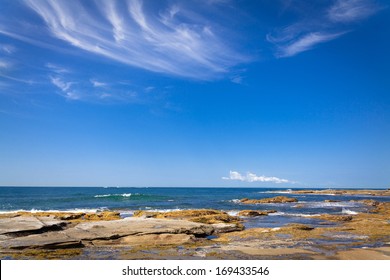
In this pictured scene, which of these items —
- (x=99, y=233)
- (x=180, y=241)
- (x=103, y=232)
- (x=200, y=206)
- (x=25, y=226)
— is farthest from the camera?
(x=200, y=206)

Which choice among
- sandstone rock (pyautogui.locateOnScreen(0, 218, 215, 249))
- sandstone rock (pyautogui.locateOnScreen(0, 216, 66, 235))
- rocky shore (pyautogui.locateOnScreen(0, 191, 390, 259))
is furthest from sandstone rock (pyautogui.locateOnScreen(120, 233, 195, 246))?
sandstone rock (pyautogui.locateOnScreen(0, 216, 66, 235))

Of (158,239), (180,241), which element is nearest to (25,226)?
(158,239)

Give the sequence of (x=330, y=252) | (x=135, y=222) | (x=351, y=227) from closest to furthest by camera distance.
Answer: (x=330, y=252)
(x=135, y=222)
(x=351, y=227)

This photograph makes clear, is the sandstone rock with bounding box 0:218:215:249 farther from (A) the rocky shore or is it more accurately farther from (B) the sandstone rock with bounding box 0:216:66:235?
(B) the sandstone rock with bounding box 0:216:66:235

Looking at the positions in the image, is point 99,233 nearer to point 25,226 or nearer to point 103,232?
→ point 103,232

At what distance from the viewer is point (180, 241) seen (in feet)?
67.5

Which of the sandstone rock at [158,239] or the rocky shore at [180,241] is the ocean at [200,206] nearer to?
the rocky shore at [180,241]

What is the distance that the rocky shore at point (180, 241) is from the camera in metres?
16.8

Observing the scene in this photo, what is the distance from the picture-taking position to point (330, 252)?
683 inches

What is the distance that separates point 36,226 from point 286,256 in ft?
58.5

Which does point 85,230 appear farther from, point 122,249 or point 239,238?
point 239,238

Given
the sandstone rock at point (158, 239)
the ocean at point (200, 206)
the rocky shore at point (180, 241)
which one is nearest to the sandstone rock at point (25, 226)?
the rocky shore at point (180, 241)
